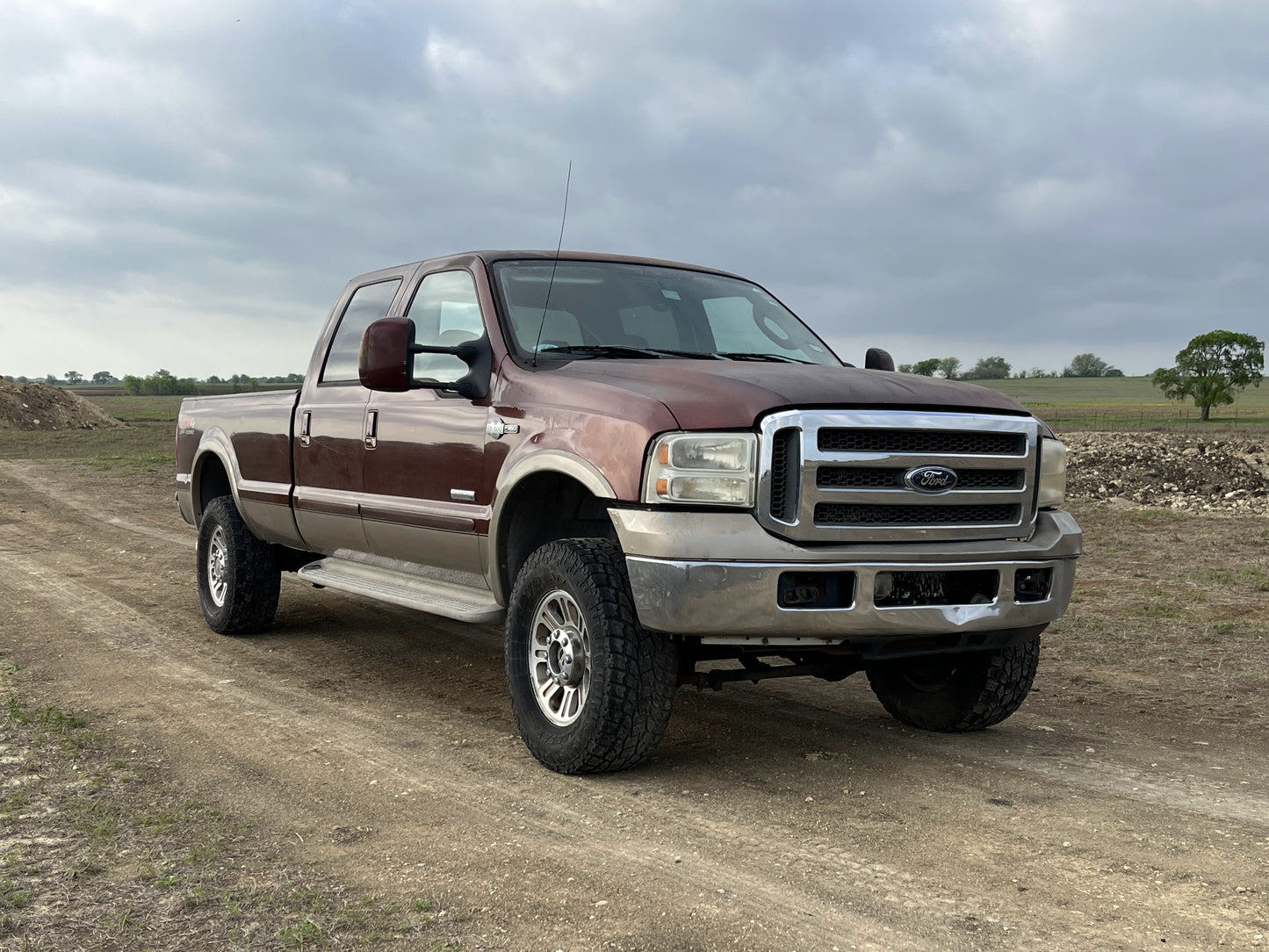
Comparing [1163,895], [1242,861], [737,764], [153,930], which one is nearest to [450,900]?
[153,930]

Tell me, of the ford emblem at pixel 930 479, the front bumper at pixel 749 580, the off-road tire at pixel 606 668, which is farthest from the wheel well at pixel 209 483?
the ford emblem at pixel 930 479

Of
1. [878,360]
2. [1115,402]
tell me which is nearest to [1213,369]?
[1115,402]

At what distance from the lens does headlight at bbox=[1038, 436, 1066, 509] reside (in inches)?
194

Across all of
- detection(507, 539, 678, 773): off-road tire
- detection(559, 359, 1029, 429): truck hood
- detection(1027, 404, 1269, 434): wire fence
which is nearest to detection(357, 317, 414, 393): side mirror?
detection(559, 359, 1029, 429): truck hood

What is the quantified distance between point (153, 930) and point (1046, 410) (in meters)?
70.9

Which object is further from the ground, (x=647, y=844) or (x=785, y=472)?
(x=785, y=472)

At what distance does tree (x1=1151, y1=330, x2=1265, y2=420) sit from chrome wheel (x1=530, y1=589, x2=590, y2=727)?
87862 millimetres

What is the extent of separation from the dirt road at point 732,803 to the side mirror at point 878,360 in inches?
68.2

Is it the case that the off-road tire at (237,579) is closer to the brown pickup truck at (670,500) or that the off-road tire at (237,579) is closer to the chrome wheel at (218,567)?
the chrome wheel at (218,567)

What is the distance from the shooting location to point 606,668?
14.7 feet

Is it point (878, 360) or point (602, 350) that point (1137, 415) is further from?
point (602, 350)

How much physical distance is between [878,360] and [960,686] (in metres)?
1.92

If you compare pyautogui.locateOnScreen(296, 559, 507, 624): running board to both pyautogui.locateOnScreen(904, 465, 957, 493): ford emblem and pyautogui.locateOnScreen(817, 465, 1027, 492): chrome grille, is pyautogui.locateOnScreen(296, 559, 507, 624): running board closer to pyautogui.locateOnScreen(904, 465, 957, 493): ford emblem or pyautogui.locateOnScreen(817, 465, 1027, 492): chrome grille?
pyautogui.locateOnScreen(817, 465, 1027, 492): chrome grille

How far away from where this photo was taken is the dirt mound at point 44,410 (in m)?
42.0
